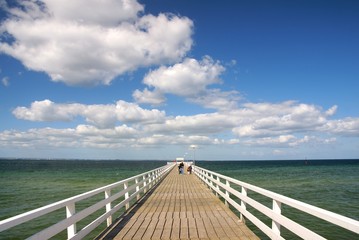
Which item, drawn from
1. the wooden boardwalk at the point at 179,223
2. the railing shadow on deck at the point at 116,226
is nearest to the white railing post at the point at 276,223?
the wooden boardwalk at the point at 179,223

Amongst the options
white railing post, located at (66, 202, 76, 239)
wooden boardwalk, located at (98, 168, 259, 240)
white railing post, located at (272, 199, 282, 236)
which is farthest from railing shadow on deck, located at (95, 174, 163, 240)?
white railing post, located at (272, 199, 282, 236)

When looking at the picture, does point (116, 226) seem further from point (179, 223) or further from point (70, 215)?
point (70, 215)

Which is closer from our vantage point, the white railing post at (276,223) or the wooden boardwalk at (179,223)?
the white railing post at (276,223)

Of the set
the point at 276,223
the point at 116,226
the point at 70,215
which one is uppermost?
the point at 70,215

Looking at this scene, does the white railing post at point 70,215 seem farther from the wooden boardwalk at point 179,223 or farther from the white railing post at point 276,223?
the white railing post at point 276,223

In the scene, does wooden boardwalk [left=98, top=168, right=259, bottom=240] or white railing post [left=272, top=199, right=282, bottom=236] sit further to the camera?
wooden boardwalk [left=98, top=168, right=259, bottom=240]

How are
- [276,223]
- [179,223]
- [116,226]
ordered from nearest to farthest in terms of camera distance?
[276,223] → [116,226] → [179,223]

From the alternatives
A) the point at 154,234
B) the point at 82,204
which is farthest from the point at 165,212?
the point at 82,204

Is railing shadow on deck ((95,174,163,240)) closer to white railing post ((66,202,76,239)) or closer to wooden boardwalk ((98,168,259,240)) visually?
wooden boardwalk ((98,168,259,240))

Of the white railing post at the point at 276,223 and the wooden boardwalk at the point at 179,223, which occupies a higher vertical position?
the white railing post at the point at 276,223

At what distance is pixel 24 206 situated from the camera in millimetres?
23188

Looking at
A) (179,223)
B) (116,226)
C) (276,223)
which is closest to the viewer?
(276,223)

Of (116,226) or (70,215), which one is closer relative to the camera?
(70,215)

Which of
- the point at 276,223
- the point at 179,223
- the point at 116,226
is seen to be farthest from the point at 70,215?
the point at 179,223
